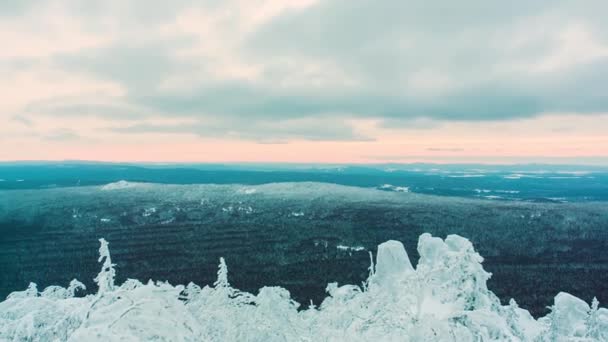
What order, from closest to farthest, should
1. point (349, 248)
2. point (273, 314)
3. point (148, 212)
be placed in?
point (273, 314)
point (349, 248)
point (148, 212)

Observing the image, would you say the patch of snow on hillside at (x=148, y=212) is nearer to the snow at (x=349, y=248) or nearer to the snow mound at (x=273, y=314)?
the snow at (x=349, y=248)

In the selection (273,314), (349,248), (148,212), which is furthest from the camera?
(148,212)

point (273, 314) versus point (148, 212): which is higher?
point (273, 314)

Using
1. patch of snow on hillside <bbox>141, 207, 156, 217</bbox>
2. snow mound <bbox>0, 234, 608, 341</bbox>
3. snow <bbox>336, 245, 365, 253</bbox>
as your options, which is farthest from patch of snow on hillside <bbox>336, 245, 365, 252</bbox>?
snow mound <bbox>0, 234, 608, 341</bbox>

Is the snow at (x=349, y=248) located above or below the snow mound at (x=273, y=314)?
below

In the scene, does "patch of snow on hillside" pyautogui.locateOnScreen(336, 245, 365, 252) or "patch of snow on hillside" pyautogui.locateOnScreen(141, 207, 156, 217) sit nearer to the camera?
"patch of snow on hillside" pyautogui.locateOnScreen(336, 245, 365, 252)

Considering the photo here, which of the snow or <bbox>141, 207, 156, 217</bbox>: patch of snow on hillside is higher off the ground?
<bbox>141, 207, 156, 217</bbox>: patch of snow on hillside

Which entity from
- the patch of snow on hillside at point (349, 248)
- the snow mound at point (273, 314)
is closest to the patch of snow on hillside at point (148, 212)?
the patch of snow on hillside at point (349, 248)

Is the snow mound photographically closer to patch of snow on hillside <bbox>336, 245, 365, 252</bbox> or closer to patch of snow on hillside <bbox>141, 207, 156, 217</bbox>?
patch of snow on hillside <bbox>336, 245, 365, 252</bbox>

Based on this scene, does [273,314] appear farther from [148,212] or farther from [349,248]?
[148,212]

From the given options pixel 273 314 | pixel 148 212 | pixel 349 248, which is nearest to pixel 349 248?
pixel 349 248
